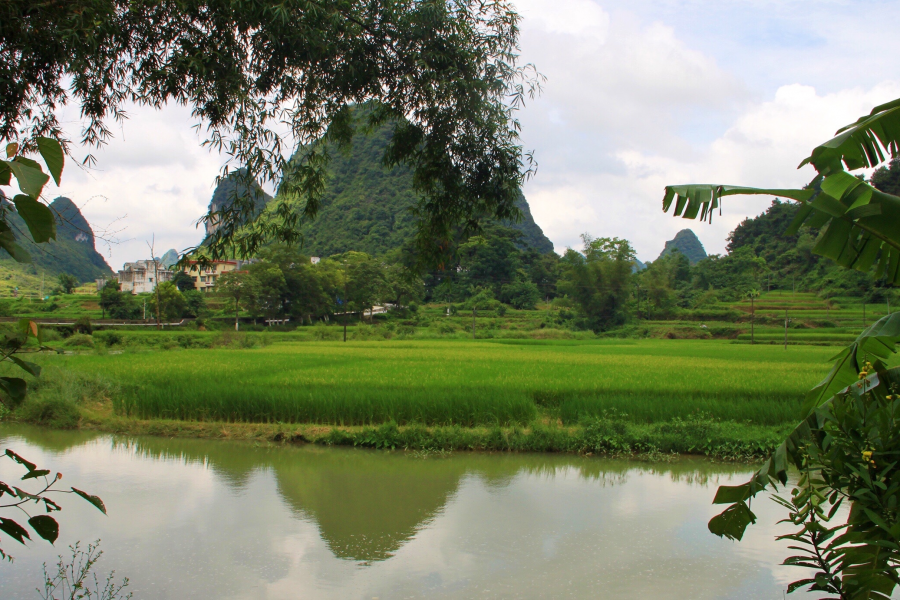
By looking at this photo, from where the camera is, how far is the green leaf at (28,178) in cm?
103

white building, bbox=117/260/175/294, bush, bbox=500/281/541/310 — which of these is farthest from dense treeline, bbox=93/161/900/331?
white building, bbox=117/260/175/294

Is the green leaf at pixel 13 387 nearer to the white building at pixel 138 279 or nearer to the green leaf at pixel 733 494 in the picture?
the green leaf at pixel 733 494

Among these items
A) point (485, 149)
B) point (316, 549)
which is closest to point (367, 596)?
point (316, 549)

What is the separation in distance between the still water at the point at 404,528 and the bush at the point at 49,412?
186cm

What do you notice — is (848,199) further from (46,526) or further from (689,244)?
(689,244)

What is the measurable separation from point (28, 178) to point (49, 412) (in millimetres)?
10579

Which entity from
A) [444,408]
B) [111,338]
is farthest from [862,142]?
[111,338]

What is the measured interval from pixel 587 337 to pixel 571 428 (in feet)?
92.5

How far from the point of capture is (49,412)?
9.70 meters

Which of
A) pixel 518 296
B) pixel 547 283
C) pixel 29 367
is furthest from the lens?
pixel 547 283

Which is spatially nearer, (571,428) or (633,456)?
(633,456)

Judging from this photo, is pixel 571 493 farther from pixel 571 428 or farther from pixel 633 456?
pixel 571 428

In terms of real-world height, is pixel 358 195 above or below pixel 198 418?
above

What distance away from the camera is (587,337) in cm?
3612
